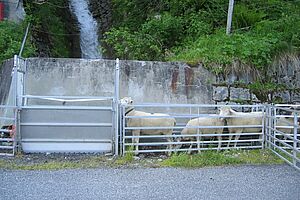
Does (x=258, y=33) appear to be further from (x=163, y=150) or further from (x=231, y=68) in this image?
(x=163, y=150)

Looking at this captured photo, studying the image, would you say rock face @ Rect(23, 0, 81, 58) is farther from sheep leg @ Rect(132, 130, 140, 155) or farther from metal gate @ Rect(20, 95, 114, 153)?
sheep leg @ Rect(132, 130, 140, 155)

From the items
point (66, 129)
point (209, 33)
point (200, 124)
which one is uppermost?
point (209, 33)

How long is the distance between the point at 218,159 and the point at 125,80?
3164 mm

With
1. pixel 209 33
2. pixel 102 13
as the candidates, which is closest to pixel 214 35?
pixel 209 33

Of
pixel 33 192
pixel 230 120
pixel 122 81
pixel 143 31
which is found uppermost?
pixel 143 31

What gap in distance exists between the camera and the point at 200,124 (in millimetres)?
8039

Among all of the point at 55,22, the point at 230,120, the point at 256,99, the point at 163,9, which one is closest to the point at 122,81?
the point at 230,120

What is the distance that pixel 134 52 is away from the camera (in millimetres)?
11453

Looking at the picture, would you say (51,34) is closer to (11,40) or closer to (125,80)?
(11,40)

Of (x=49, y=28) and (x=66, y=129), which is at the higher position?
Result: (x=49, y=28)

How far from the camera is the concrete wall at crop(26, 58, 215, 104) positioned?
28.2 ft

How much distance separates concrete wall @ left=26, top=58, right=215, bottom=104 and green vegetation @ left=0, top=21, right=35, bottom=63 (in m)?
2.55

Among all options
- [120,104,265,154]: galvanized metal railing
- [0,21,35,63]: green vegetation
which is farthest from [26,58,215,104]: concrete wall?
[0,21,35,63]: green vegetation

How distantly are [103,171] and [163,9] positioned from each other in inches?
377
